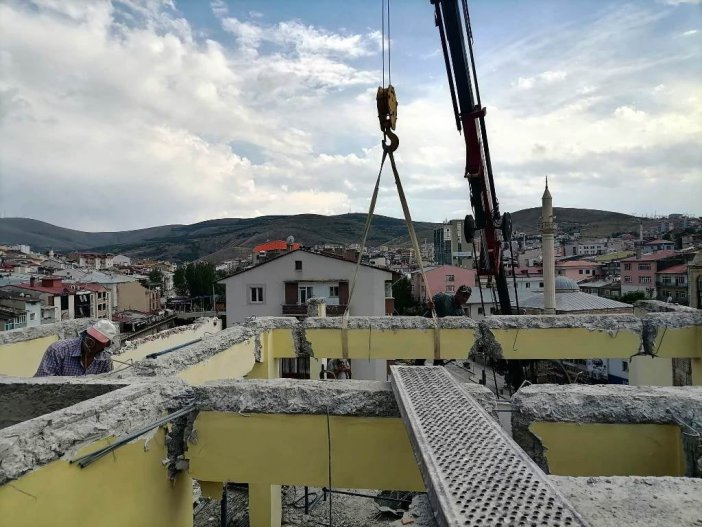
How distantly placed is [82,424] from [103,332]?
2656mm

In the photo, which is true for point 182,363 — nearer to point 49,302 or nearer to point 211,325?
point 211,325

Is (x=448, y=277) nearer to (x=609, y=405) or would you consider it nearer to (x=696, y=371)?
(x=696, y=371)

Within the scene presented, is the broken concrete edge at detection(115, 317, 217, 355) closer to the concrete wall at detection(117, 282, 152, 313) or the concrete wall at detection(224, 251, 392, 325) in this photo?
the concrete wall at detection(224, 251, 392, 325)

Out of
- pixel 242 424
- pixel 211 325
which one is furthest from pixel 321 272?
pixel 242 424

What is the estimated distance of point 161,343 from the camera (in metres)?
8.81

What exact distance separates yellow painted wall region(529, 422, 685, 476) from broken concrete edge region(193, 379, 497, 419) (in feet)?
1.67

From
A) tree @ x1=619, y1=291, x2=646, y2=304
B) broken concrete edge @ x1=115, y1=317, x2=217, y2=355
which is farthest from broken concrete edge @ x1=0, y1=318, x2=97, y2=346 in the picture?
tree @ x1=619, y1=291, x2=646, y2=304

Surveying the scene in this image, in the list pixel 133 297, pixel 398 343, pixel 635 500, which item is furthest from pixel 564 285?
pixel 133 297

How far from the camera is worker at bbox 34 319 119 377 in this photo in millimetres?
5016

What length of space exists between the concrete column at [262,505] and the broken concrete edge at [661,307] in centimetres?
700

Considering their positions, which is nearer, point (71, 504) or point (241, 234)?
point (71, 504)

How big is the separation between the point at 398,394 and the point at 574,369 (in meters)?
29.7

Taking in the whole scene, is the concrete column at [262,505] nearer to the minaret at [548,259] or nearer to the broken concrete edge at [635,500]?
the broken concrete edge at [635,500]

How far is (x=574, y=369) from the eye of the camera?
1148 inches
